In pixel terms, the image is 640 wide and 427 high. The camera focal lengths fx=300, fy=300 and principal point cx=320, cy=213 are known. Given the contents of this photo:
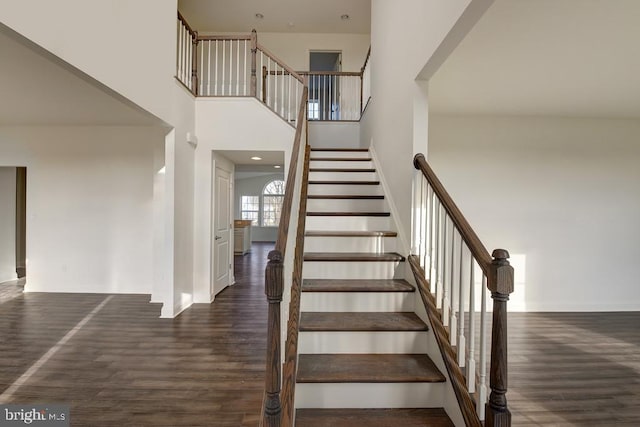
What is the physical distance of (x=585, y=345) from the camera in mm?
2889

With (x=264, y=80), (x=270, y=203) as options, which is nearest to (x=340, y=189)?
(x=264, y=80)

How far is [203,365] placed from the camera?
2.55 m

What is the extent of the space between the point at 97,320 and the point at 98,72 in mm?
2791

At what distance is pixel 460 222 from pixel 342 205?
1.85m

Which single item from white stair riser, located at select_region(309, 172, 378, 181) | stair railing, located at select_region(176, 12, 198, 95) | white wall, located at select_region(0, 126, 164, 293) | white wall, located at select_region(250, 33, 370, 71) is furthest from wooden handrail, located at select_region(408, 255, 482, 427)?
white wall, located at select_region(250, 33, 370, 71)

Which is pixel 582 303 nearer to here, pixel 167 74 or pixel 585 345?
pixel 585 345

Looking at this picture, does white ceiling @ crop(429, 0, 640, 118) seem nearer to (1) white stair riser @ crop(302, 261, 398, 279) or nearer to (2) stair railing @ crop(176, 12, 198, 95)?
(1) white stair riser @ crop(302, 261, 398, 279)

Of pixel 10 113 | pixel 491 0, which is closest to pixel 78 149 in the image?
pixel 10 113

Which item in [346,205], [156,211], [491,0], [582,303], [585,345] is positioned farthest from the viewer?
[156,211]

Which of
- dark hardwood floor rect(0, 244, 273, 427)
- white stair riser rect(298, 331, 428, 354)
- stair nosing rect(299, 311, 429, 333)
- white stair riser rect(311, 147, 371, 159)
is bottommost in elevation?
dark hardwood floor rect(0, 244, 273, 427)

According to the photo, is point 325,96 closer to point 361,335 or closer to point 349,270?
point 349,270

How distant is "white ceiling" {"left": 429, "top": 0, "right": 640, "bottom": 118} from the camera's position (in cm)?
174

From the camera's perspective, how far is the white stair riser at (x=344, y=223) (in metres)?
3.15

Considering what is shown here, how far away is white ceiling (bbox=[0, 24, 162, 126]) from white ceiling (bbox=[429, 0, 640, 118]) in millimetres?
2930
